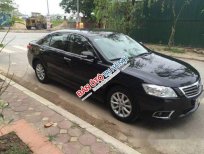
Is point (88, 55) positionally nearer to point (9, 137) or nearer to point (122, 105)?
point (122, 105)

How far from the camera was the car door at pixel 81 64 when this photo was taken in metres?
5.28

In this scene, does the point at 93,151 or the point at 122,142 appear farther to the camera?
the point at 122,142

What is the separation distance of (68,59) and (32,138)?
237cm

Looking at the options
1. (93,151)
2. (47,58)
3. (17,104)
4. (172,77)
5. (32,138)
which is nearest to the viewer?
(93,151)

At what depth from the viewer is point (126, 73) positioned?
4.71 meters

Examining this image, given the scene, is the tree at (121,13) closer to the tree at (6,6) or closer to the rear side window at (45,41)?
the rear side window at (45,41)

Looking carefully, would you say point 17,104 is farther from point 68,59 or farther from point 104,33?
point 104,33

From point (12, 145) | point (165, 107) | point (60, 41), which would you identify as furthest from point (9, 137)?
point (60, 41)

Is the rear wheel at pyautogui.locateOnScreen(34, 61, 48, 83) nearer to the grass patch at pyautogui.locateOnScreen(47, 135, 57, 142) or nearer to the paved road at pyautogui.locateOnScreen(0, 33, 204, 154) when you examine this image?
the paved road at pyautogui.locateOnScreen(0, 33, 204, 154)

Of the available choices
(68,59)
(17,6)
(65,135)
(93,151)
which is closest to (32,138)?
(65,135)

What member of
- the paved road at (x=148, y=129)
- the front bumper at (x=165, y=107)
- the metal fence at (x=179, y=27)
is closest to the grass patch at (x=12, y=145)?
the paved road at (x=148, y=129)

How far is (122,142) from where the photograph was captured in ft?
13.8

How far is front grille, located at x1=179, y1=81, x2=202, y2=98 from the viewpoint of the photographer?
4.40 meters

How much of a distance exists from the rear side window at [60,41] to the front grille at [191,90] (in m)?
2.88
